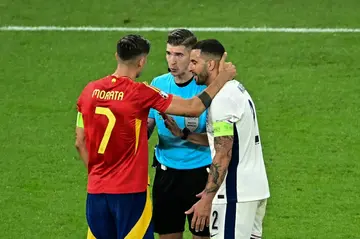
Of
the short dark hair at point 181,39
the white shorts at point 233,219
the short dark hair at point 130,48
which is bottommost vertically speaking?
the white shorts at point 233,219

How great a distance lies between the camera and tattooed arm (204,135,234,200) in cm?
755

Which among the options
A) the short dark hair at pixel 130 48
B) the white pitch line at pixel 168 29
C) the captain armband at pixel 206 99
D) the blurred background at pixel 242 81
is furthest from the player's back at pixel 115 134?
the white pitch line at pixel 168 29

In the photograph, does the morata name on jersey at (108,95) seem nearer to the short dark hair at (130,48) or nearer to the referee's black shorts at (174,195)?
the short dark hair at (130,48)

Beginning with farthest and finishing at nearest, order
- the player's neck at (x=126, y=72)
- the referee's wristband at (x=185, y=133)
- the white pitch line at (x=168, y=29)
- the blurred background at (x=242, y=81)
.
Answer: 1. the white pitch line at (x=168, y=29)
2. the blurred background at (x=242, y=81)
3. the referee's wristband at (x=185, y=133)
4. the player's neck at (x=126, y=72)

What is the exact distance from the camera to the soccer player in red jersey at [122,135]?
24.8 ft

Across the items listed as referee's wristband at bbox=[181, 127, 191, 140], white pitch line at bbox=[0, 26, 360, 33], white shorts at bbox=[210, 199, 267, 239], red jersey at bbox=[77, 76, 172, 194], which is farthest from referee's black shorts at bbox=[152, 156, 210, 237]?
white pitch line at bbox=[0, 26, 360, 33]

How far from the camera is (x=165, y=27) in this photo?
53.2 feet

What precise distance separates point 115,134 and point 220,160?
0.79m

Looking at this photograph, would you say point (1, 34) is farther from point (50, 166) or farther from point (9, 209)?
point (9, 209)

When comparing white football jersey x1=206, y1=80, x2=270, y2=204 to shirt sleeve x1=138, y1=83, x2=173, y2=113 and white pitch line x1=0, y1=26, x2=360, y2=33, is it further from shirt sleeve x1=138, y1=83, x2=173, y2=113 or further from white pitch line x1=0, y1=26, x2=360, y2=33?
white pitch line x1=0, y1=26, x2=360, y2=33

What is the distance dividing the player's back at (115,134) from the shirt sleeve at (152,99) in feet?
0.08

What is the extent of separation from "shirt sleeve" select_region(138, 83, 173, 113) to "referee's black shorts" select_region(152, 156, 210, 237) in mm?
1050

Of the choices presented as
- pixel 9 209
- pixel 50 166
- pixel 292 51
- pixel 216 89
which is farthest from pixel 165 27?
pixel 216 89

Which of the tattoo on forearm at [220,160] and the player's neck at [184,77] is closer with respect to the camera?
the tattoo on forearm at [220,160]
